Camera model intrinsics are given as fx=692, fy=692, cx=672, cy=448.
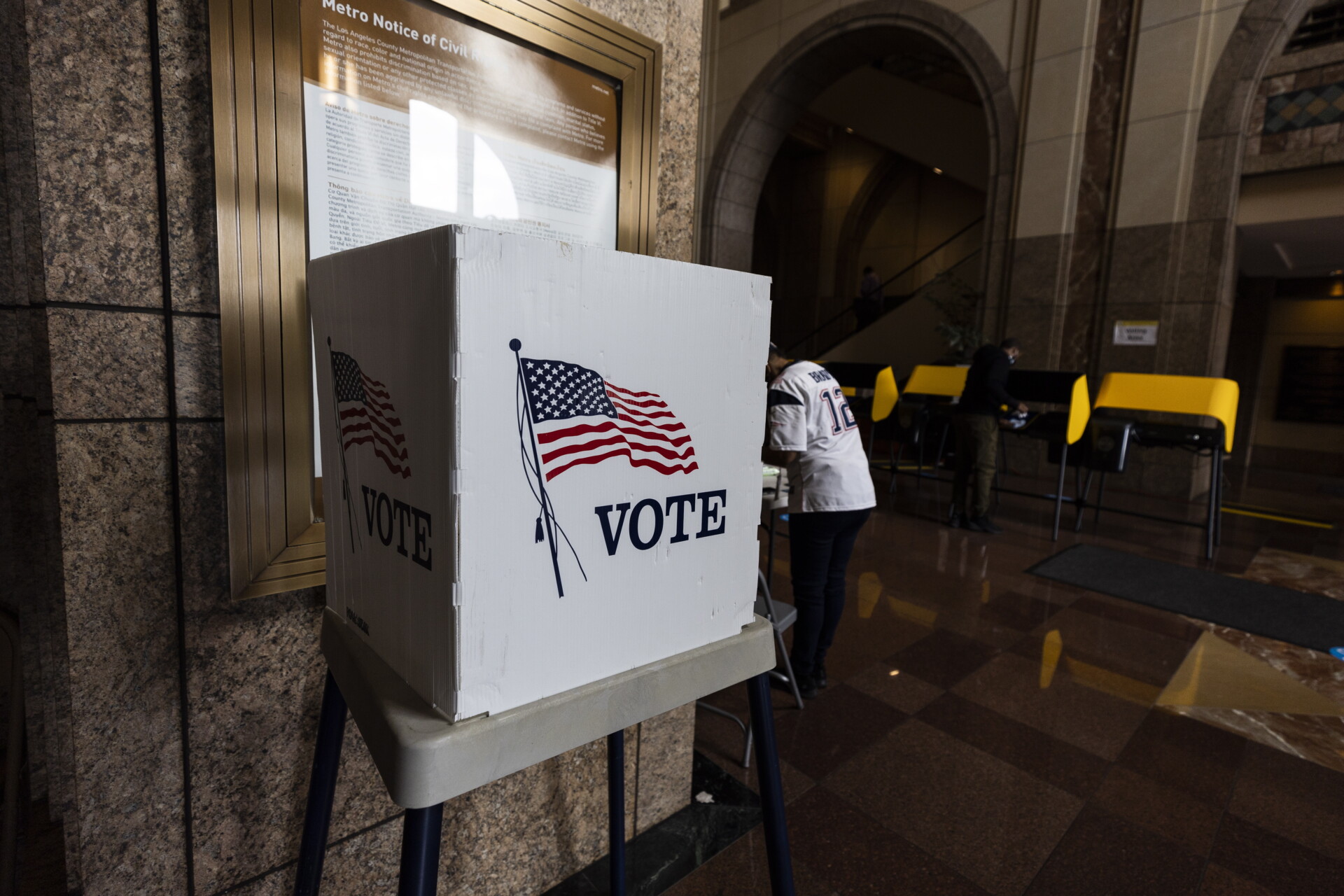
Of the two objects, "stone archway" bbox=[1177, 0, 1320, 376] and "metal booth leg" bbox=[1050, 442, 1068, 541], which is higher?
"stone archway" bbox=[1177, 0, 1320, 376]

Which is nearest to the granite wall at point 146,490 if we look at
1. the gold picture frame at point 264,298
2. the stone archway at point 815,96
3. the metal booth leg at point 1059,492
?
the gold picture frame at point 264,298

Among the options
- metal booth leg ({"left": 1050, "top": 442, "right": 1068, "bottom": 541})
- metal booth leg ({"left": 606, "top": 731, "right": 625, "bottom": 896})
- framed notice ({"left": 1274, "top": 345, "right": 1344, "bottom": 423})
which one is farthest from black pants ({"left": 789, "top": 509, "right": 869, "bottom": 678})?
framed notice ({"left": 1274, "top": 345, "right": 1344, "bottom": 423})

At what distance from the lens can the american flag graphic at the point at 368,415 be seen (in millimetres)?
844

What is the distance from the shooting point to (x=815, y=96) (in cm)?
1102

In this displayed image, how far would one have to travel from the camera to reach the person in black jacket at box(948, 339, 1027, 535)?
5758 millimetres

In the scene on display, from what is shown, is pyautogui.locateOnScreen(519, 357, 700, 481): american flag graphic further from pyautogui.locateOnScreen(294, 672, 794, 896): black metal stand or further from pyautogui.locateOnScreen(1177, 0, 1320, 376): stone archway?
pyautogui.locateOnScreen(1177, 0, 1320, 376): stone archway

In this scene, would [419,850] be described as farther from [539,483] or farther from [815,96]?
[815,96]

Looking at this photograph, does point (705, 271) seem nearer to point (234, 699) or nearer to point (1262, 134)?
point (234, 699)

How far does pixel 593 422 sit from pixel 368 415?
1.06 ft

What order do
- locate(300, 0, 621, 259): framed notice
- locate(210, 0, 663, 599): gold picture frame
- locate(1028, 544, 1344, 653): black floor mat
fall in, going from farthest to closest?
locate(1028, 544, 1344, 653): black floor mat, locate(300, 0, 621, 259): framed notice, locate(210, 0, 663, 599): gold picture frame

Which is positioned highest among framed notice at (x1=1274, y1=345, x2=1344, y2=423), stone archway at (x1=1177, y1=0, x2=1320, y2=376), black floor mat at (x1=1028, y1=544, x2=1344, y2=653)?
stone archway at (x1=1177, y1=0, x2=1320, y2=376)

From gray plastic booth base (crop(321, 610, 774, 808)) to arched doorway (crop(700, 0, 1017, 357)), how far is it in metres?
8.88

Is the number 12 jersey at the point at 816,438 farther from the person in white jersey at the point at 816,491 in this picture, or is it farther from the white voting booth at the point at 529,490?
the white voting booth at the point at 529,490

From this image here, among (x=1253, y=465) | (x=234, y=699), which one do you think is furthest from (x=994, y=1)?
(x=234, y=699)
